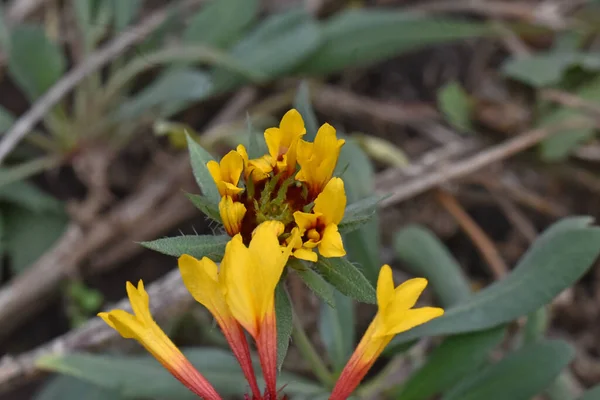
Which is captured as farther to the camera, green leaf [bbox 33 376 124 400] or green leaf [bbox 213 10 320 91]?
green leaf [bbox 213 10 320 91]

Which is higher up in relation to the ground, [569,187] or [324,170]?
[324,170]

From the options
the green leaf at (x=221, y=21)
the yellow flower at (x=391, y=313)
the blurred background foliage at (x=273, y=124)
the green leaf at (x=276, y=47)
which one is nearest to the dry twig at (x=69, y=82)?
the blurred background foliage at (x=273, y=124)

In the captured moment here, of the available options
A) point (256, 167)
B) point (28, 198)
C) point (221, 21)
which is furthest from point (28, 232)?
point (256, 167)

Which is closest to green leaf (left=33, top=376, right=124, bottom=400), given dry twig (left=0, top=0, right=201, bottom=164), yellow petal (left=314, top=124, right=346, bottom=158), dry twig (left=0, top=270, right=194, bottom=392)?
dry twig (left=0, top=270, right=194, bottom=392)

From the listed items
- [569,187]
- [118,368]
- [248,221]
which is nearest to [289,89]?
[569,187]

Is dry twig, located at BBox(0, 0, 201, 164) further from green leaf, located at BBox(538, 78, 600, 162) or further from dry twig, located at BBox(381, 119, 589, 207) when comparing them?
green leaf, located at BBox(538, 78, 600, 162)

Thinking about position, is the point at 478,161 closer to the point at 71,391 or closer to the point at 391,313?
the point at 391,313

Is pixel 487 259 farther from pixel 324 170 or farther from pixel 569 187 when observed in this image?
pixel 324 170
